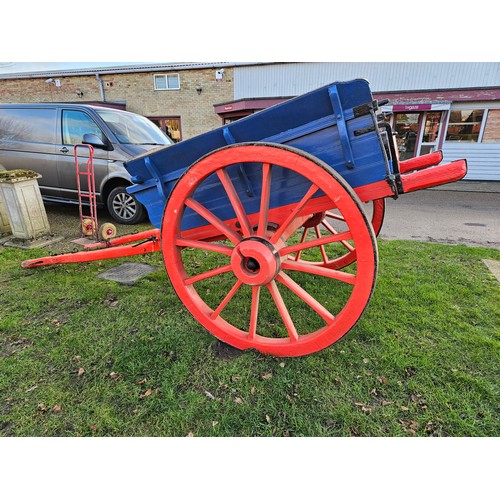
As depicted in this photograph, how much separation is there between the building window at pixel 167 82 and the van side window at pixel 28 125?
9656mm

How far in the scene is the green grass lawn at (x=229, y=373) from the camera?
180 cm

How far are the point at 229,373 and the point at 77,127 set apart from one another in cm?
540

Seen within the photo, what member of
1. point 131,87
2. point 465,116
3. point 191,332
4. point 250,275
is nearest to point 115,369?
point 191,332

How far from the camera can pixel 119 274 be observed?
3.66 metres

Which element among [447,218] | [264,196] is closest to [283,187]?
[264,196]

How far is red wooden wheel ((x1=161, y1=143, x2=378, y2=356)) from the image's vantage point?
1718 millimetres

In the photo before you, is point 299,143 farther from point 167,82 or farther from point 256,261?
point 167,82

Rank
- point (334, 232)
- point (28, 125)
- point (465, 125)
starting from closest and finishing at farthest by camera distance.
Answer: point (334, 232) → point (28, 125) → point (465, 125)

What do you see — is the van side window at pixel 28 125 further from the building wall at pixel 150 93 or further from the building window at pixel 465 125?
the building window at pixel 465 125

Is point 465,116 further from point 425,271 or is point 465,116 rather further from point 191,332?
point 191,332

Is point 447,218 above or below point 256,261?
below

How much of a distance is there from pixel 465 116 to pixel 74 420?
13919mm

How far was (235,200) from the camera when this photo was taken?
198 cm

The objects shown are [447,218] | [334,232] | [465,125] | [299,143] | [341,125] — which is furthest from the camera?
[465,125]
